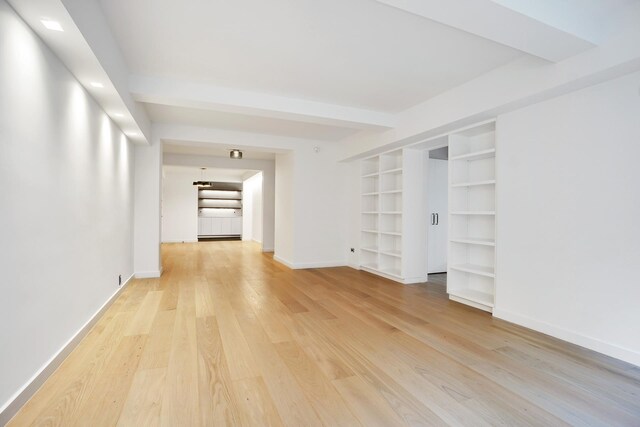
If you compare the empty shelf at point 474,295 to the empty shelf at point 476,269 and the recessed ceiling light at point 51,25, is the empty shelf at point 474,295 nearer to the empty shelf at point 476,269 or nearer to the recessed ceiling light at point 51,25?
the empty shelf at point 476,269

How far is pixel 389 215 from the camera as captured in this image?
5645 mm

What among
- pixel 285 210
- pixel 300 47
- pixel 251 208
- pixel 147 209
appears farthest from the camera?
pixel 251 208

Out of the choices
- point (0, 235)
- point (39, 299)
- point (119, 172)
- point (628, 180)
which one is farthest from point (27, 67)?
point (628, 180)

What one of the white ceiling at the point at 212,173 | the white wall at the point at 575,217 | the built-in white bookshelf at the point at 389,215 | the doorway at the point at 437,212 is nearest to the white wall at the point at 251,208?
the white ceiling at the point at 212,173

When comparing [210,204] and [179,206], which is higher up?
[210,204]

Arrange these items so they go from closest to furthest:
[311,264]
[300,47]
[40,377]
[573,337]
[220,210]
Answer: [40,377] < [573,337] < [300,47] < [311,264] < [220,210]

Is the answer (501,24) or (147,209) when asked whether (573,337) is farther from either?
(147,209)

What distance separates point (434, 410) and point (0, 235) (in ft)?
7.86

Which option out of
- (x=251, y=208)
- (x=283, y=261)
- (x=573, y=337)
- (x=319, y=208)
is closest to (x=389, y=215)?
(x=319, y=208)

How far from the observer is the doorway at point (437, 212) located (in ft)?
18.4

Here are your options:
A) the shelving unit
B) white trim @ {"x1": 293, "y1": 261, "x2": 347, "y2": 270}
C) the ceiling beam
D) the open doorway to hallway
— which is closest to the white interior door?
white trim @ {"x1": 293, "y1": 261, "x2": 347, "y2": 270}

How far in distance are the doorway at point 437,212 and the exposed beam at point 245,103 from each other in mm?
Answer: 1623

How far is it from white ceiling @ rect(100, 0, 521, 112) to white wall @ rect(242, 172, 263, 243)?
24.9 ft

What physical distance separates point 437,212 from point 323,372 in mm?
4277
